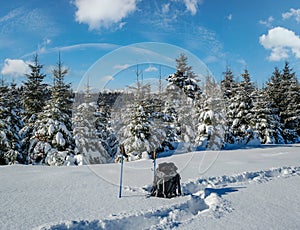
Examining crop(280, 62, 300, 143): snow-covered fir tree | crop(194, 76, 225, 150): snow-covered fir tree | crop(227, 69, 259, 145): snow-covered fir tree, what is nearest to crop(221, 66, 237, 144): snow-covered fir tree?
crop(227, 69, 259, 145): snow-covered fir tree

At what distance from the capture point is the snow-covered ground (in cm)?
440

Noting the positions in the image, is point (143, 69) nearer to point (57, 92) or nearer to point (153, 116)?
point (153, 116)

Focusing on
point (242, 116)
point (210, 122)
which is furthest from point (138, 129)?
point (242, 116)

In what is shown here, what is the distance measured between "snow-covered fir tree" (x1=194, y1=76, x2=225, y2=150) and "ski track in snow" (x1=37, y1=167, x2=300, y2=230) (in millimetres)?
8923

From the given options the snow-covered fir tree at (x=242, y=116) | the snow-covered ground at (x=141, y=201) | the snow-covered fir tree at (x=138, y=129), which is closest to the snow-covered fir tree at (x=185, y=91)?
the snow-covered fir tree at (x=138, y=129)

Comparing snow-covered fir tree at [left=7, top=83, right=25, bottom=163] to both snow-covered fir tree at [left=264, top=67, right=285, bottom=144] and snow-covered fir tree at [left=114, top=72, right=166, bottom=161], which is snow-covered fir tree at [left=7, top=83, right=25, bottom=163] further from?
snow-covered fir tree at [left=264, top=67, right=285, bottom=144]

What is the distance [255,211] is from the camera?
507cm

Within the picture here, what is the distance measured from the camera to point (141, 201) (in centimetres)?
559

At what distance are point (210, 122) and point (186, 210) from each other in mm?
12872

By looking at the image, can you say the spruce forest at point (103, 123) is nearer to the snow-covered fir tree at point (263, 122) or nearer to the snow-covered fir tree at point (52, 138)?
the snow-covered fir tree at point (52, 138)

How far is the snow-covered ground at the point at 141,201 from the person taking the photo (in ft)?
14.4

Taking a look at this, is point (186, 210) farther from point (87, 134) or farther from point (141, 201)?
point (87, 134)

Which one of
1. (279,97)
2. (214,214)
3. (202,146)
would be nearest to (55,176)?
(214,214)

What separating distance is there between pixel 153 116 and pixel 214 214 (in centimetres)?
1163
